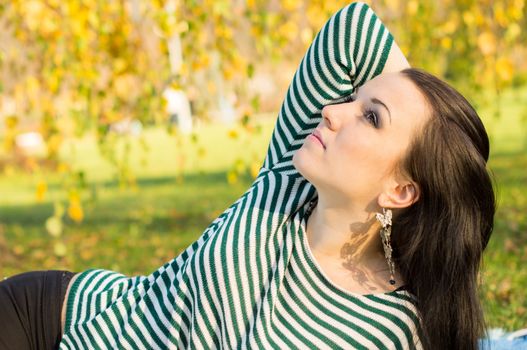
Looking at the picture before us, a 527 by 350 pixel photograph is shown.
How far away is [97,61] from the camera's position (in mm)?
3678

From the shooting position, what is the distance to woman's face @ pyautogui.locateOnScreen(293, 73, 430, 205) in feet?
5.00

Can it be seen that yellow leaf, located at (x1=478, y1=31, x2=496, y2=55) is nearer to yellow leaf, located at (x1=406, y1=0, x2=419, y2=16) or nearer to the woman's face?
yellow leaf, located at (x1=406, y1=0, x2=419, y2=16)

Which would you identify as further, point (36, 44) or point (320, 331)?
point (36, 44)

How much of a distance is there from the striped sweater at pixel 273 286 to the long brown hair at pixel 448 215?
0.17 feet

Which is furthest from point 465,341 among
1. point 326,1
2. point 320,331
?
point 326,1

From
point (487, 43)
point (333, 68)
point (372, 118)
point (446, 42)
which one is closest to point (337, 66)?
point (333, 68)

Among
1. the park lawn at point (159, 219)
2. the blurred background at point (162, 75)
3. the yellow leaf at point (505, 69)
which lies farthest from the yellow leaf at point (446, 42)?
the park lawn at point (159, 219)

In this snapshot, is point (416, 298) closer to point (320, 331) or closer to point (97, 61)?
point (320, 331)

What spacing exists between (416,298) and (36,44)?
2693mm

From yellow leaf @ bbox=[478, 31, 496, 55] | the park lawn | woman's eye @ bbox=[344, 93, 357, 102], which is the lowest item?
the park lawn

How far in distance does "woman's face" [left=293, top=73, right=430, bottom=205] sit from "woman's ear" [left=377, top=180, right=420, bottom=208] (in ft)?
0.04

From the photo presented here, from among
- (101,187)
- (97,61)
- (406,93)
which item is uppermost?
(97,61)

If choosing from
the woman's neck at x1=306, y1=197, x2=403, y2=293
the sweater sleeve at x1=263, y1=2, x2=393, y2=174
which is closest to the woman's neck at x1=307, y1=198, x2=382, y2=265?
the woman's neck at x1=306, y1=197, x2=403, y2=293

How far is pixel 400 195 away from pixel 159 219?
4395 millimetres
